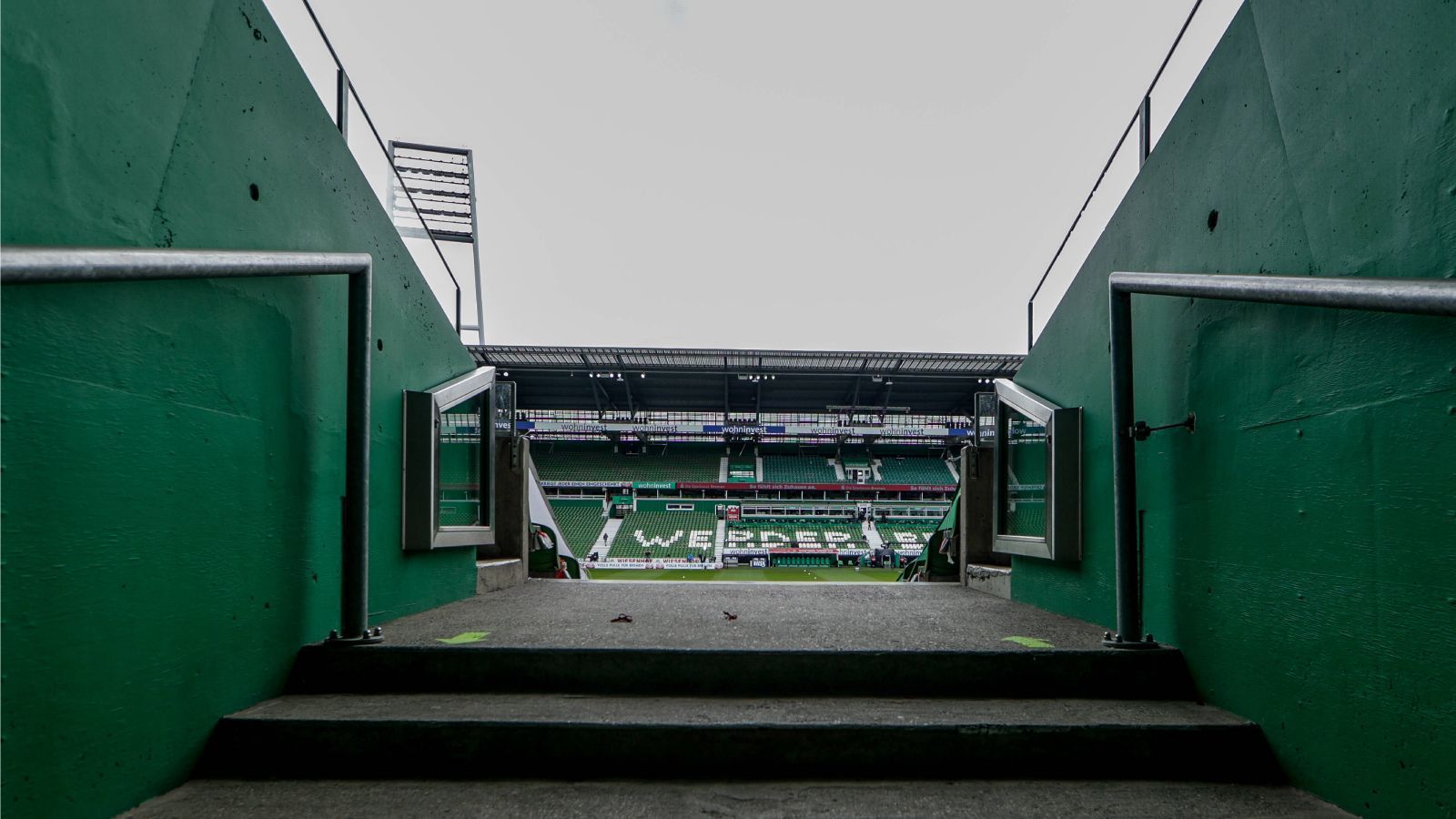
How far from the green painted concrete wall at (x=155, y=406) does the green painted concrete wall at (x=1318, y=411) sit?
2995 millimetres

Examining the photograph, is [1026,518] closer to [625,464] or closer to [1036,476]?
[1036,476]

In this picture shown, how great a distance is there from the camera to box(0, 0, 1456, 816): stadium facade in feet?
4.91

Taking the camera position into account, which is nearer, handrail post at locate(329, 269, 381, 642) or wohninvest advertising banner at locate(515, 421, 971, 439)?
handrail post at locate(329, 269, 381, 642)

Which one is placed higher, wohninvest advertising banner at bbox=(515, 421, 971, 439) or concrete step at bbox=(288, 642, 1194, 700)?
wohninvest advertising banner at bbox=(515, 421, 971, 439)

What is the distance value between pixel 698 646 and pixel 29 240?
2070 millimetres

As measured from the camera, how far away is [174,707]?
1841 mm

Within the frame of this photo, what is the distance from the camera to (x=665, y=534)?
28953 mm

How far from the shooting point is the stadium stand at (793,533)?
28453 mm

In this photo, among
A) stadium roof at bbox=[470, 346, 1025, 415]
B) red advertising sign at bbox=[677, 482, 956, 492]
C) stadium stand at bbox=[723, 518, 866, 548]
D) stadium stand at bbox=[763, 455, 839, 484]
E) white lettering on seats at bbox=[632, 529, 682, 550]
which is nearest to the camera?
white lettering on seats at bbox=[632, 529, 682, 550]

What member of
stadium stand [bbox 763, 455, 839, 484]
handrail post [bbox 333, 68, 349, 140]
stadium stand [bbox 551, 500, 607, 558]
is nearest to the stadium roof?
stadium stand [bbox 763, 455, 839, 484]

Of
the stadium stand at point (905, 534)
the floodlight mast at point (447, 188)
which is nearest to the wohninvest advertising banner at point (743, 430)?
the stadium stand at point (905, 534)

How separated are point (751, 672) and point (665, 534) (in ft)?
88.8

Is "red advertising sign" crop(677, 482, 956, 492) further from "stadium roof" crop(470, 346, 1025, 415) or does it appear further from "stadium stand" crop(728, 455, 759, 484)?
"stadium roof" crop(470, 346, 1025, 415)

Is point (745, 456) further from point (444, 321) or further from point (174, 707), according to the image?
point (174, 707)
